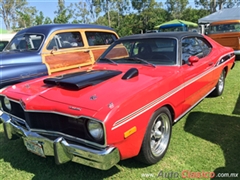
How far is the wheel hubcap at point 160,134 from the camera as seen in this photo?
2.80m

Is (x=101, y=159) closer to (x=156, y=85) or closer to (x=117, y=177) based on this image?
(x=117, y=177)

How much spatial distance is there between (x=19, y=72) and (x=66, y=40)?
5.00ft

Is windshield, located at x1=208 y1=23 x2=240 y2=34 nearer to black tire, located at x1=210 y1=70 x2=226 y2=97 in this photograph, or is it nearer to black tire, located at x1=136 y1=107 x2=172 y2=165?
black tire, located at x1=210 y1=70 x2=226 y2=97

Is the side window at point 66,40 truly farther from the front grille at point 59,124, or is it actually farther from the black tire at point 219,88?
the black tire at point 219,88

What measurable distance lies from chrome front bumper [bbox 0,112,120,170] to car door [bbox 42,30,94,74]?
2498 millimetres

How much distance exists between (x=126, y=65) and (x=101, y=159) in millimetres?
1814

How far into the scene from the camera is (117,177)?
2.62 metres

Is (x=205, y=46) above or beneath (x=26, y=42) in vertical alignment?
beneath

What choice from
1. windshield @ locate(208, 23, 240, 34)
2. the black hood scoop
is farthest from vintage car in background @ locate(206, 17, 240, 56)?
the black hood scoop

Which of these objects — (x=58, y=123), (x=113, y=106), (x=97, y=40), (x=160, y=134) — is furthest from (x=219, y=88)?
(x=58, y=123)

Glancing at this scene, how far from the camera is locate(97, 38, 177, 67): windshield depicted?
11.5 ft

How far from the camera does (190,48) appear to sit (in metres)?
3.94

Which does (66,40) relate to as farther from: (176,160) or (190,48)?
(176,160)

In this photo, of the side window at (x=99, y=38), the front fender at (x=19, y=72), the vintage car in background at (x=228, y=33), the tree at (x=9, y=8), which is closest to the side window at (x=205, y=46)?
the side window at (x=99, y=38)
